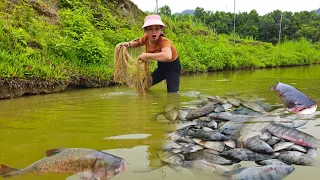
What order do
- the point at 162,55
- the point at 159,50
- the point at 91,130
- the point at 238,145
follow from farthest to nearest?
the point at 159,50 < the point at 162,55 < the point at 91,130 < the point at 238,145

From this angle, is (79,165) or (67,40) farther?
(67,40)

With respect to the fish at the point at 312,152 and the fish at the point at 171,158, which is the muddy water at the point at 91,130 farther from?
the fish at the point at 312,152

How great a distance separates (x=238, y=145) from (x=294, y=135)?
52 cm

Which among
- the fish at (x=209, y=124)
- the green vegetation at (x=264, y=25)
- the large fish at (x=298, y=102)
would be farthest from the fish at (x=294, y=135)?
the green vegetation at (x=264, y=25)

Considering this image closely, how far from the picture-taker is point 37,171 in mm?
2027

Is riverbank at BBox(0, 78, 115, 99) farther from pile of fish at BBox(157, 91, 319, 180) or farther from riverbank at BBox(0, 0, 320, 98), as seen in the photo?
pile of fish at BBox(157, 91, 319, 180)

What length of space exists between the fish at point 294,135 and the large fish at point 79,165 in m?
1.44

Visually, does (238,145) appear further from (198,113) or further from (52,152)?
(52,152)

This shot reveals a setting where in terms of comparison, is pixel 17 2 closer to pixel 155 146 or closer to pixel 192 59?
pixel 192 59

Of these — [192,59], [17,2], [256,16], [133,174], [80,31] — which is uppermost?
[256,16]

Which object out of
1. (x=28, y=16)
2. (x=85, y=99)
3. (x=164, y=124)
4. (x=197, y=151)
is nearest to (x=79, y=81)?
(x=85, y=99)

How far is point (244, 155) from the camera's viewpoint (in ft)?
7.66

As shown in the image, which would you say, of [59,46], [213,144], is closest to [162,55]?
[213,144]

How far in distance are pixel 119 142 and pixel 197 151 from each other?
715 mm
